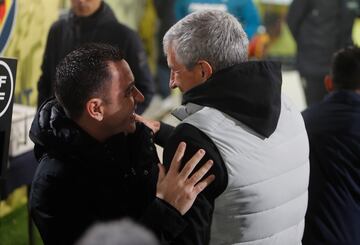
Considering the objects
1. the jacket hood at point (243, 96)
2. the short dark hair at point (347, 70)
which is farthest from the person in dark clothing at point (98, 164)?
the short dark hair at point (347, 70)

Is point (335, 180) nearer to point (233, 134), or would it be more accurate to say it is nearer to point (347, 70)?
point (347, 70)

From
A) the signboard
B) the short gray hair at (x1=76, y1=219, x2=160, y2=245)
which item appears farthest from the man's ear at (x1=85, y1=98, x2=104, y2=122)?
the short gray hair at (x1=76, y1=219, x2=160, y2=245)

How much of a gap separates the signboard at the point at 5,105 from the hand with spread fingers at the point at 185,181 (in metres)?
0.89

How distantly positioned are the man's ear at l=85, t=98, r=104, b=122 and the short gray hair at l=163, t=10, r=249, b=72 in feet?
0.93

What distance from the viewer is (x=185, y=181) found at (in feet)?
→ 5.36

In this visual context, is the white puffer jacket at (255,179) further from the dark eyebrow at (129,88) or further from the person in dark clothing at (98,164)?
the dark eyebrow at (129,88)

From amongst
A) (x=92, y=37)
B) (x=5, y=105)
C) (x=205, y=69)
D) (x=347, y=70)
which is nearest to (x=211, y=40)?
(x=205, y=69)

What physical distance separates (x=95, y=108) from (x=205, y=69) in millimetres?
347

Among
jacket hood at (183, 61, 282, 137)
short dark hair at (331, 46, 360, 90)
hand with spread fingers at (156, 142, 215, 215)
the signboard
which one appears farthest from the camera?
short dark hair at (331, 46, 360, 90)

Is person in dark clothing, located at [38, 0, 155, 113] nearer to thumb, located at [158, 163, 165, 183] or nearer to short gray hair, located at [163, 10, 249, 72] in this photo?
short gray hair, located at [163, 10, 249, 72]

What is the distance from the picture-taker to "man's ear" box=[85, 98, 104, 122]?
1787mm

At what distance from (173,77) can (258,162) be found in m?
0.41

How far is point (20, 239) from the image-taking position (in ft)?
13.6

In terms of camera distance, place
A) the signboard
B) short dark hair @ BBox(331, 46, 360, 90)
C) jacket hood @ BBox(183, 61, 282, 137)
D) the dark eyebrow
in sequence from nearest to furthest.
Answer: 1. jacket hood @ BBox(183, 61, 282, 137)
2. the dark eyebrow
3. the signboard
4. short dark hair @ BBox(331, 46, 360, 90)
